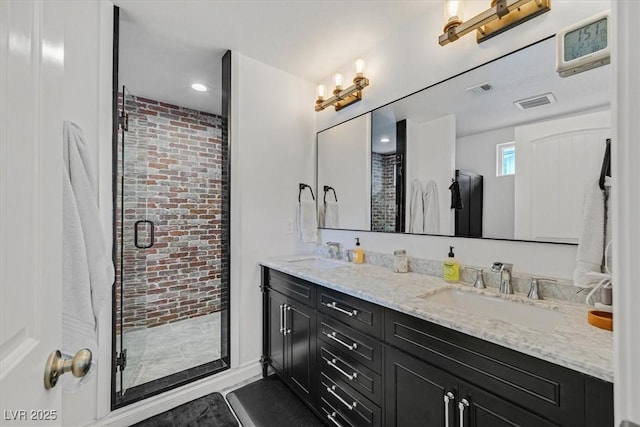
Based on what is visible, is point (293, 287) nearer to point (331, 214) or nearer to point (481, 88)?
point (331, 214)

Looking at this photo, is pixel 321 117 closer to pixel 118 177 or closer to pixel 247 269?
pixel 247 269

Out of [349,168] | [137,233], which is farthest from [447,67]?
[137,233]

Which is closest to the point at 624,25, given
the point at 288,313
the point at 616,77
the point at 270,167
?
the point at 616,77

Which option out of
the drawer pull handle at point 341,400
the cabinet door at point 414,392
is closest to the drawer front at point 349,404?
the drawer pull handle at point 341,400

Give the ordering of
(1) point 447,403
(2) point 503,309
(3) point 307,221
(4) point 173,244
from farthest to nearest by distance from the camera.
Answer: (4) point 173,244, (3) point 307,221, (2) point 503,309, (1) point 447,403

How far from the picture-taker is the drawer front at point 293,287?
5.76 feet

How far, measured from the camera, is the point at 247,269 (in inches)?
89.4

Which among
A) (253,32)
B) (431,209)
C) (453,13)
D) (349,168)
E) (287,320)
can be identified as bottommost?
(287,320)

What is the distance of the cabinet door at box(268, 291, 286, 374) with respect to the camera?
2.05 m

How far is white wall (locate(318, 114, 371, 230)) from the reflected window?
0.93m

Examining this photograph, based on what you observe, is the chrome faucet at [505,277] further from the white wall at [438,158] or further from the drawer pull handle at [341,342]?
the drawer pull handle at [341,342]

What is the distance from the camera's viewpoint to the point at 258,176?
2.35 m

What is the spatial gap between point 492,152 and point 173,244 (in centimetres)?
305

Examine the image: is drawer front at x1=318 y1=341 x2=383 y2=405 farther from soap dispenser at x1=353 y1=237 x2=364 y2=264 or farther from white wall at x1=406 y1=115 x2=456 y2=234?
white wall at x1=406 y1=115 x2=456 y2=234
